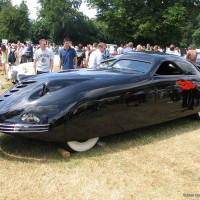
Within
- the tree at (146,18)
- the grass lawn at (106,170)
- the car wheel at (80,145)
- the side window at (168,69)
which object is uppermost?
the tree at (146,18)

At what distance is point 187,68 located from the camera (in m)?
6.11

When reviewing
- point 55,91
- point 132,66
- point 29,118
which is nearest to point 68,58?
point 132,66

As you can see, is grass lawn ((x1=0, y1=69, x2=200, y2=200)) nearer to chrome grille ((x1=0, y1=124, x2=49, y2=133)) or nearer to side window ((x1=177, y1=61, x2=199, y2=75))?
chrome grille ((x1=0, y1=124, x2=49, y2=133))

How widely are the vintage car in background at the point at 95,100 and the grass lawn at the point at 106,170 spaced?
0.31 meters

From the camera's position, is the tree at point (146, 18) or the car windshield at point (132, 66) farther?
the tree at point (146, 18)

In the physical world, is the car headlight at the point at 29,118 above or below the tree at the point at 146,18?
below

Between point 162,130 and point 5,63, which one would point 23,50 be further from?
point 162,130

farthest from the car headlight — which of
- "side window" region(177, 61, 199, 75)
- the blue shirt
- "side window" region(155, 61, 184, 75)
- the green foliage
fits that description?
the green foliage

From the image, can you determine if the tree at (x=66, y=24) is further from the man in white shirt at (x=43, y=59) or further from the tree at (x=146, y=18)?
the man in white shirt at (x=43, y=59)

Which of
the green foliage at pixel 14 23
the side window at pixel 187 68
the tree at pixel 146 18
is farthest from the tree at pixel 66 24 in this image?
the side window at pixel 187 68

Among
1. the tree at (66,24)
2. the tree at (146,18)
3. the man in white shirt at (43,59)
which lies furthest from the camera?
the tree at (66,24)

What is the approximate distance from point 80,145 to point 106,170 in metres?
0.69

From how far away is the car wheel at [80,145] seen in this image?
14.3 ft

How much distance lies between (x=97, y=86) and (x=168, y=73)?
1.74m
